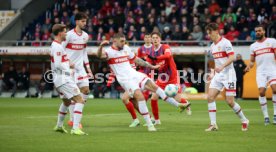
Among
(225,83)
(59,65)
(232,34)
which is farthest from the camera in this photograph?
(232,34)

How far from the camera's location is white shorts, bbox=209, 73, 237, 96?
1500 cm

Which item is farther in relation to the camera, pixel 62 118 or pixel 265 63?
pixel 265 63

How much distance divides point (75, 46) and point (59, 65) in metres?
2.35

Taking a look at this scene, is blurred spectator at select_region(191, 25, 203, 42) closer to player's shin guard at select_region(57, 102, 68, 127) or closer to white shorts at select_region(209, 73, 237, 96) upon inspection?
white shorts at select_region(209, 73, 237, 96)

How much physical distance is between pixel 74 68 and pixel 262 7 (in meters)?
19.1

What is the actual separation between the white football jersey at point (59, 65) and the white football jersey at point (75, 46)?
1.92 metres

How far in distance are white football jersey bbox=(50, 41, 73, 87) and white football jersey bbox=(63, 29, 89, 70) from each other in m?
1.92

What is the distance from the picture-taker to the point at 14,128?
15352 millimetres

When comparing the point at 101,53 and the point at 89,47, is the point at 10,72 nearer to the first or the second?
the point at 89,47

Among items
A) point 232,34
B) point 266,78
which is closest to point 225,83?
point 266,78

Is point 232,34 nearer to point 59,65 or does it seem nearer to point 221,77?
point 221,77

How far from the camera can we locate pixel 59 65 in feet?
45.2

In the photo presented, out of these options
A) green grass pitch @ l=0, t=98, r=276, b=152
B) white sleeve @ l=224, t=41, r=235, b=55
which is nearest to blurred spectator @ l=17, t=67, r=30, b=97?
green grass pitch @ l=0, t=98, r=276, b=152

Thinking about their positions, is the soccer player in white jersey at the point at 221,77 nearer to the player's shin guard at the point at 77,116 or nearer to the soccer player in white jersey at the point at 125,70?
the soccer player in white jersey at the point at 125,70
